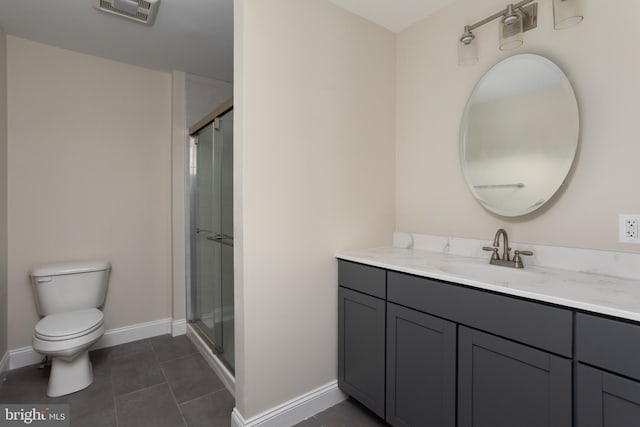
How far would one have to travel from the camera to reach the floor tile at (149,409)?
1672mm

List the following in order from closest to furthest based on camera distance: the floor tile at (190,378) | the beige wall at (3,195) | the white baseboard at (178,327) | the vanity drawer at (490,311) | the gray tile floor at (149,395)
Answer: the vanity drawer at (490,311)
the gray tile floor at (149,395)
the floor tile at (190,378)
the beige wall at (3,195)
the white baseboard at (178,327)

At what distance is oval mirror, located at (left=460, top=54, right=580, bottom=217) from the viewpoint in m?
1.44

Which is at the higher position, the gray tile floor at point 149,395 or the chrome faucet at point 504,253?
the chrome faucet at point 504,253

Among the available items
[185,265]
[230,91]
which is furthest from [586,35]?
[185,265]

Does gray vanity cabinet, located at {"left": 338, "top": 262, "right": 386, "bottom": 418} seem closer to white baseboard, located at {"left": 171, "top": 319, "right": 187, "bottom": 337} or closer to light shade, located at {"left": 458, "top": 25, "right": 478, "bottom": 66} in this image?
light shade, located at {"left": 458, "top": 25, "right": 478, "bottom": 66}

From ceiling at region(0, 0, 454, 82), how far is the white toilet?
1.63 m

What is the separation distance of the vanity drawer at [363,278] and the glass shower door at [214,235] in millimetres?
786

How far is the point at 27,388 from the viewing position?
1985 mm

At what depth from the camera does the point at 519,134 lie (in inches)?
62.2

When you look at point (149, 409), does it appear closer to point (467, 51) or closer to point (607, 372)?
point (607, 372)

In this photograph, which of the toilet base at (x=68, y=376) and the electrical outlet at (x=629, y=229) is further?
the toilet base at (x=68, y=376)

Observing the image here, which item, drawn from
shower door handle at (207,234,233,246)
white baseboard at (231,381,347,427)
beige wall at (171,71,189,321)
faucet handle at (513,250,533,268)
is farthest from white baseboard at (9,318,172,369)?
faucet handle at (513,250,533,268)

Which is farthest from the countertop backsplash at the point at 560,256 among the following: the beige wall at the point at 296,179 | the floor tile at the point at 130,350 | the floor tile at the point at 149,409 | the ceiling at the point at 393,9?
the floor tile at the point at 130,350

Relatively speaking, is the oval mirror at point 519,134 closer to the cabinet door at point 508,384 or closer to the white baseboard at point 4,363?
the cabinet door at point 508,384
